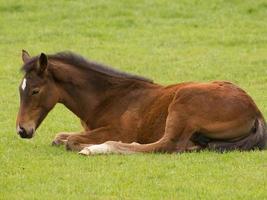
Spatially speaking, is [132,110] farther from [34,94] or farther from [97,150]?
[34,94]

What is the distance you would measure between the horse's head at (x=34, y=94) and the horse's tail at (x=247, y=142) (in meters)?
2.27

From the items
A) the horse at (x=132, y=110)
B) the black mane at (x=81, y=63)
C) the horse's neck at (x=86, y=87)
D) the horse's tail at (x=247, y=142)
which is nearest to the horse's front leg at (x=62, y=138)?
the horse at (x=132, y=110)

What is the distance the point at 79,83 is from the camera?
1185 centimetres

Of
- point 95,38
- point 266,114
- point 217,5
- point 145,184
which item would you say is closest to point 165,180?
point 145,184

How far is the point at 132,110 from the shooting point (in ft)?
38.2

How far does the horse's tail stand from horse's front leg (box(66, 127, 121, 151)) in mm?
1354

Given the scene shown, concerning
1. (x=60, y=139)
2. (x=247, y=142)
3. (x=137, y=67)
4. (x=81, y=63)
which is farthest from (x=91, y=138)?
(x=137, y=67)

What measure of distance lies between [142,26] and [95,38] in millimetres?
1849

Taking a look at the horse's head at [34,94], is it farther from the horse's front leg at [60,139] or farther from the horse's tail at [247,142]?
the horse's tail at [247,142]

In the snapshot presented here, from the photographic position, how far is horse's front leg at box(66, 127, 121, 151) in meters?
11.3

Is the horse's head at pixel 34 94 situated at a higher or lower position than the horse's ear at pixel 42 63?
lower

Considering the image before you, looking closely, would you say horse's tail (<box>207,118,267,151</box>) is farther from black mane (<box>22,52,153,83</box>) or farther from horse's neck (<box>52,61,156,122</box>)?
black mane (<box>22,52,153,83</box>)

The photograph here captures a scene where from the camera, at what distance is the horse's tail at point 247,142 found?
11.0 metres

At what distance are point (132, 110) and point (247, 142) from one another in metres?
1.68
